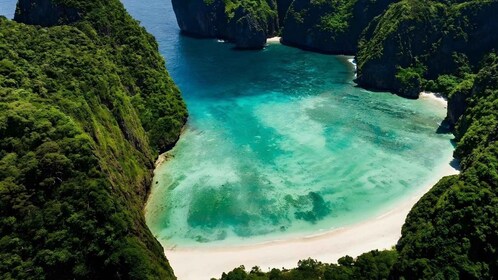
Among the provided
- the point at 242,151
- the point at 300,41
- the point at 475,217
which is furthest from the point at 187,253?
Result: the point at 300,41

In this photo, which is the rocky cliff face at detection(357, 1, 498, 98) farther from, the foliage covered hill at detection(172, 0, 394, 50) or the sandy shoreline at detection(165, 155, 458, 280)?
the sandy shoreline at detection(165, 155, 458, 280)

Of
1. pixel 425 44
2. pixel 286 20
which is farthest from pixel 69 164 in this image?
pixel 286 20

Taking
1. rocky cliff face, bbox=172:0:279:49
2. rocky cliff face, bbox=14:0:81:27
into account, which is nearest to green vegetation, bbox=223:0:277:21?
rocky cliff face, bbox=172:0:279:49

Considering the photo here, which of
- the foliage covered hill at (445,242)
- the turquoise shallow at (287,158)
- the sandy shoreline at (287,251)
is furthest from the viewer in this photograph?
the turquoise shallow at (287,158)

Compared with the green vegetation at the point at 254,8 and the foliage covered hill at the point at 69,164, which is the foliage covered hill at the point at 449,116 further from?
the green vegetation at the point at 254,8

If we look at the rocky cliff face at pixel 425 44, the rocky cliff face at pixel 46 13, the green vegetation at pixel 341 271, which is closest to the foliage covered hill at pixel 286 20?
the rocky cliff face at pixel 425 44
